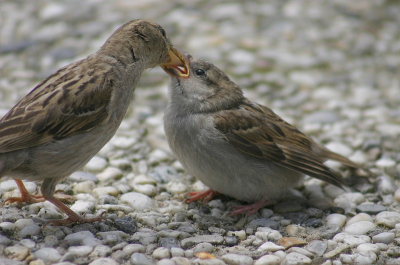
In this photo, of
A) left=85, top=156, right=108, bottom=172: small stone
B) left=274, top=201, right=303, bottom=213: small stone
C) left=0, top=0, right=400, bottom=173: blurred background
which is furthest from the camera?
left=0, top=0, right=400, bottom=173: blurred background

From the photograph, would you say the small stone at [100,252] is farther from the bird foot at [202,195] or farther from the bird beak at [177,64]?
the bird beak at [177,64]

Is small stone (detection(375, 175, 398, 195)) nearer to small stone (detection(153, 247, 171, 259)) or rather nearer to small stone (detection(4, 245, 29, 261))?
small stone (detection(153, 247, 171, 259))

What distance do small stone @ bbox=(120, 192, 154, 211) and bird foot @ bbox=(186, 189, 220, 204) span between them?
39cm

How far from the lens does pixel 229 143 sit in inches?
200

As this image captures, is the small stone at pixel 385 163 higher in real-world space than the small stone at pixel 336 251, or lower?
higher

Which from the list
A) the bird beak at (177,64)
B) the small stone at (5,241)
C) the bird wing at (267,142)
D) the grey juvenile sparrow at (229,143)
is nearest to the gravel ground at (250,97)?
the small stone at (5,241)

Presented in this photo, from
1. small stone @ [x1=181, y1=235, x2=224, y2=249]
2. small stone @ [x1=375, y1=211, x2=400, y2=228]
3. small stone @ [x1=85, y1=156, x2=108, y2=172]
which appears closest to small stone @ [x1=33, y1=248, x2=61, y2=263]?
small stone @ [x1=181, y1=235, x2=224, y2=249]

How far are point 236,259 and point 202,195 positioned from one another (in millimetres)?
1298

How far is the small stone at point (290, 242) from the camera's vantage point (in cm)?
448

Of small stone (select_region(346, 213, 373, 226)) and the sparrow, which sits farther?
small stone (select_region(346, 213, 373, 226))

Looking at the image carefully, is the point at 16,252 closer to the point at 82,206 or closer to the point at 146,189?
the point at 82,206

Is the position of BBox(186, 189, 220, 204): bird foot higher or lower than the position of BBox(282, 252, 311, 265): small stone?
higher

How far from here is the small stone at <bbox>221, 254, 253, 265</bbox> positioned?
4.12 m

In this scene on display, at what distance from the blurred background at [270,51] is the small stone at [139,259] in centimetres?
249
